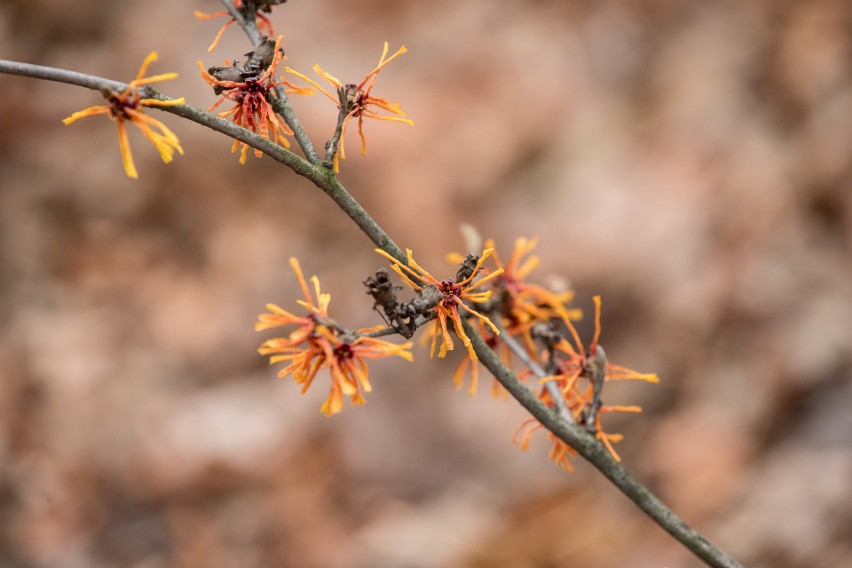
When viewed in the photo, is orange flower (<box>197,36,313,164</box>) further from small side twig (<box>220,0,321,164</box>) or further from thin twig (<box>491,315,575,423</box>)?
thin twig (<box>491,315,575,423</box>)

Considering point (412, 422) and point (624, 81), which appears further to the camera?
point (624, 81)

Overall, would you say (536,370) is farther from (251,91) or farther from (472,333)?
(251,91)

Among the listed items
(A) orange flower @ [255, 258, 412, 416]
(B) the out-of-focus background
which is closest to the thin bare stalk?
(A) orange flower @ [255, 258, 412, 416]

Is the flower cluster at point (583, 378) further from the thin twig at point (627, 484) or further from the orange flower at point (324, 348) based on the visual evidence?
the orange flower at point (324, 348)

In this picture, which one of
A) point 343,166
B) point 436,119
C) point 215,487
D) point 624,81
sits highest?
point 624,81

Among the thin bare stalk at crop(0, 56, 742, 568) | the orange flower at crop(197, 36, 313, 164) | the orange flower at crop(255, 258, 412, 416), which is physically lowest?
the orange flower at crop(255, 258, 412, 416)

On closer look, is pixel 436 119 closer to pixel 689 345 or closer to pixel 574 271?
pixel 574 271

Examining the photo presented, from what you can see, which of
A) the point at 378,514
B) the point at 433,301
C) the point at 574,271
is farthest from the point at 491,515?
the point at 433,301

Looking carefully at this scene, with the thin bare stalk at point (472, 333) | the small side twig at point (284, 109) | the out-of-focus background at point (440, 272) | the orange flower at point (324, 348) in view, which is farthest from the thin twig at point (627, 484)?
the out-of-focus background at point (440, 272)

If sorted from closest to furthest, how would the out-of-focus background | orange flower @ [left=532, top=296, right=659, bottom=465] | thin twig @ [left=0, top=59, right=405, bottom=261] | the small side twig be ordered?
thin twig @ [left=0, top=59, right=405, bottom=261], the small side twig, orange flower @ [left=532, top=296, right=659, bottom=465], the out-of-focus background
